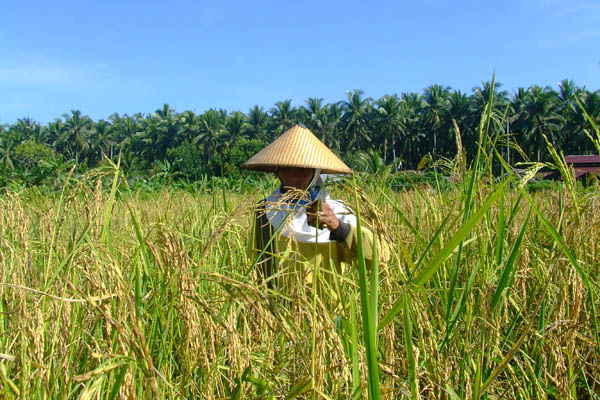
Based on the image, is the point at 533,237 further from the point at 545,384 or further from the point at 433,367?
the point at 433,367

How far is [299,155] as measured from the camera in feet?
6.49

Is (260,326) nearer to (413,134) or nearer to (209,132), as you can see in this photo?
(413,134)

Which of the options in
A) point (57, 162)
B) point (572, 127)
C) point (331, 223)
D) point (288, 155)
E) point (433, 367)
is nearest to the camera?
point (433, 367)

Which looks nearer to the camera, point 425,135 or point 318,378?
point 318,378

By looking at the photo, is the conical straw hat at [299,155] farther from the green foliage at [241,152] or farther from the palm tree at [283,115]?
the palm tree at [283,115]

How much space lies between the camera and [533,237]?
68.2 inches

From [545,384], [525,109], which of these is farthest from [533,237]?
[525,109]

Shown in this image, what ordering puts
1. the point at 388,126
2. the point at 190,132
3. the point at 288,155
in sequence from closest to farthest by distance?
the point at 288,155 → the point at 388,126 → the point at 190,132

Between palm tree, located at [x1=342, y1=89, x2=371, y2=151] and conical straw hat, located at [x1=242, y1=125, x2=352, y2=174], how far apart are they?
1998 inches

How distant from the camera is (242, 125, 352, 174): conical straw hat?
76.2 inches

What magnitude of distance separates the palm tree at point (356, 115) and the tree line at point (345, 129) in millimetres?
113

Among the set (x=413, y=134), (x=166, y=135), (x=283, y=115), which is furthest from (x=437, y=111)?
(x=166, y=135)

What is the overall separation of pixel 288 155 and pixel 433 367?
125 centimetres

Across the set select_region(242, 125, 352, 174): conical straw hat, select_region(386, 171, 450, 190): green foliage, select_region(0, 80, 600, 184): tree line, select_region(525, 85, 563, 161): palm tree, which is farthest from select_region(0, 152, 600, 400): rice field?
select_region(525, 85, 563, 161): palm tree
